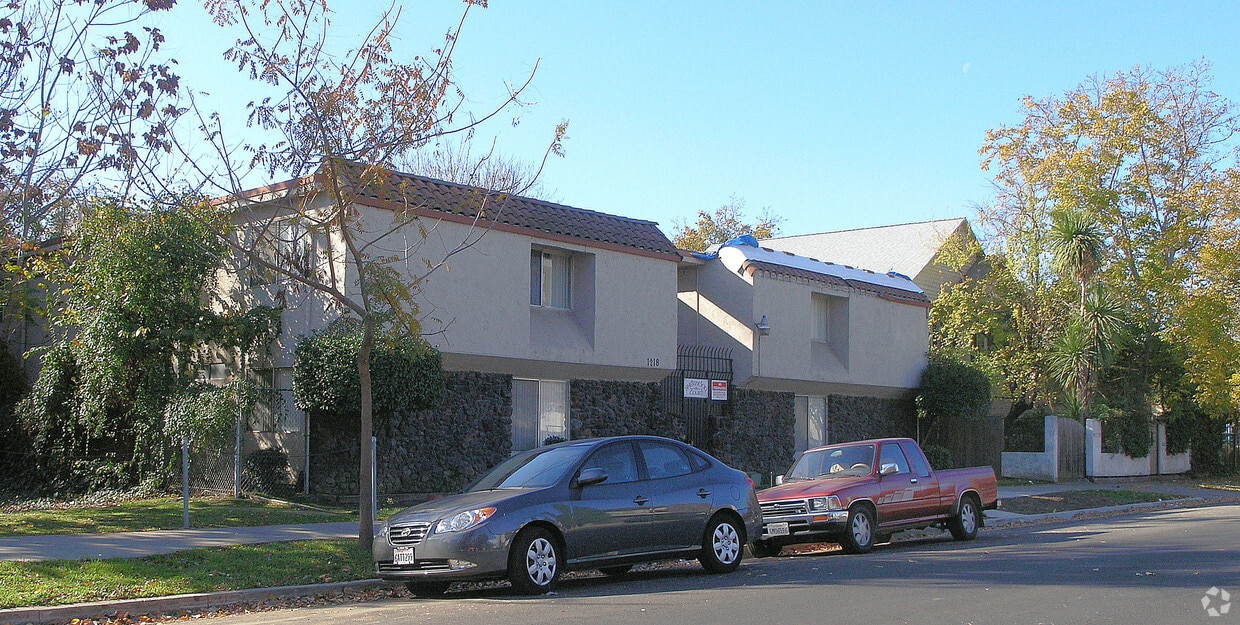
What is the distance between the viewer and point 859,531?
48.2ft

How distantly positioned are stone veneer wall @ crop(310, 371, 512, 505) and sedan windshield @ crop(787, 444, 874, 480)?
6.70 metres

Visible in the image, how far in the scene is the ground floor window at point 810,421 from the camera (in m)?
28.4

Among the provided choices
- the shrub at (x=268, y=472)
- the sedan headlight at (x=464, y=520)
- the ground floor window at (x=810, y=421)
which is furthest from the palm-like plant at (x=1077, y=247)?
the sedan headlight at (x=464, y=520)

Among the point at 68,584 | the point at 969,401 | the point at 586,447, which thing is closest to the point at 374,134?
the point at 586,447

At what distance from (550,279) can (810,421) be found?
9.45m

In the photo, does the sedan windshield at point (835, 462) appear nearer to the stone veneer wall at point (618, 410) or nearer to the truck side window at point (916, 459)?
the truck side window at point (916, 459)

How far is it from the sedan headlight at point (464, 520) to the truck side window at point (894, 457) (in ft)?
22.8

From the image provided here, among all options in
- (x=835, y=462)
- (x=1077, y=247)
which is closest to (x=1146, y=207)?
(x=1077, y=247)

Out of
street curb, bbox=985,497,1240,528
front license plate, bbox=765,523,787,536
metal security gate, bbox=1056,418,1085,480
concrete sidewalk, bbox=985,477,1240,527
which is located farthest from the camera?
metal security gate, bbox=1056,418,1085,480

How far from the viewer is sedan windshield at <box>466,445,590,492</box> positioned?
37.4 ft

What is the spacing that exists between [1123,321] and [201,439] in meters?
24.2

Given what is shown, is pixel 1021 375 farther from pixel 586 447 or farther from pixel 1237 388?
pixel 586 447

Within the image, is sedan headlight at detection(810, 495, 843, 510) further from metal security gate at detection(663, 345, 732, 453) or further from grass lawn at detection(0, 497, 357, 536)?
metal security gate at detection(663, 345, 732, 453)

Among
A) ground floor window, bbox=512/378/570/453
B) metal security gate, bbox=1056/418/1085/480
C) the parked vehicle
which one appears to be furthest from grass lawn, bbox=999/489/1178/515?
the parked vehicle
